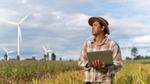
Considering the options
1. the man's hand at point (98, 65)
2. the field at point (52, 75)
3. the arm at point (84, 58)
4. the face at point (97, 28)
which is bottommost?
the field at point (52, 75)

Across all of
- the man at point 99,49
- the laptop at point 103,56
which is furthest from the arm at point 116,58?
the laptop at point 103,56

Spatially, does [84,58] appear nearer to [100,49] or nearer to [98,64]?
[100,49]

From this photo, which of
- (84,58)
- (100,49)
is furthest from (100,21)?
(84,58)

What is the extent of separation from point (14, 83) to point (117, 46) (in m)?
6.16

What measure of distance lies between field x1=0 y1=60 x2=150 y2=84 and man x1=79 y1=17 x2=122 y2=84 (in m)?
0.89

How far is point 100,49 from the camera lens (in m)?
6.04

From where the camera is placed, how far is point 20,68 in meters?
20.6

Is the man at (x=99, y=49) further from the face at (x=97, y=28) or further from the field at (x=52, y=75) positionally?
the field at (x=52, y=75)

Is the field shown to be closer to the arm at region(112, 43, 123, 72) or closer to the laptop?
the arm at region(112, 43, 123, 72)

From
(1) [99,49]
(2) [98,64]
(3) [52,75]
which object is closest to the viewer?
(2) [98,64]

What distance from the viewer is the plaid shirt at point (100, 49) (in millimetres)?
5941

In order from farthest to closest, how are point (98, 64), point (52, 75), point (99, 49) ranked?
point (52, 75), point (99, 49), point (98, 64)

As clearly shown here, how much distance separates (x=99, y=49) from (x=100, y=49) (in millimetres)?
12

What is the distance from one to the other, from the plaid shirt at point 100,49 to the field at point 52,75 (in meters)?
0.88
